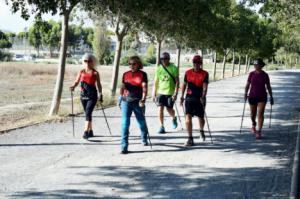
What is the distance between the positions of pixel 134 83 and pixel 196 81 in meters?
1.37

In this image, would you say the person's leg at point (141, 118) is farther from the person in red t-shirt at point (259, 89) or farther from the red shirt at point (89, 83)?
the person in red t-shirt at point (259, 89)

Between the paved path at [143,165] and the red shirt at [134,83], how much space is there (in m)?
1.04

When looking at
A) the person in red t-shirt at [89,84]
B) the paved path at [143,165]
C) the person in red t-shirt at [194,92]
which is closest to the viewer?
the paved path at [143,165]

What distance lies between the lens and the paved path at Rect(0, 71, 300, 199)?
6.27 meters

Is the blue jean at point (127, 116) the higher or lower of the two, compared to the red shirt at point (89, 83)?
lower

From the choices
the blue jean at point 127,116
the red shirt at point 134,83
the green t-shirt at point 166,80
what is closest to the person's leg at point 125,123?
the blue jean at point 127,116

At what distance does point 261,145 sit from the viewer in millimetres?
9812

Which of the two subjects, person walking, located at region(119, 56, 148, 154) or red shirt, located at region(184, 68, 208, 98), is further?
red shirt, located at region(184, 68, 208, 98)

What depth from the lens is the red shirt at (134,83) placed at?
29.0 ft

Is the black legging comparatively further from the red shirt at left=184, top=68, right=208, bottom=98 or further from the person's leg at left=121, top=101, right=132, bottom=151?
the red shirt at left=184, top=68, right=208, bottom=98

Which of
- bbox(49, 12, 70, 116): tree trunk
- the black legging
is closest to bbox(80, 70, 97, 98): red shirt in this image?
the black legging

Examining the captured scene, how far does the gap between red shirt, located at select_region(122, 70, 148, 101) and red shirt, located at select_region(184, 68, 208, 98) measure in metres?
1.10

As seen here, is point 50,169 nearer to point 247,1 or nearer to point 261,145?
point 261,145

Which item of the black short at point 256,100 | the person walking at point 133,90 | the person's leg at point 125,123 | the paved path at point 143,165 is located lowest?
the paved path at point 143,165
